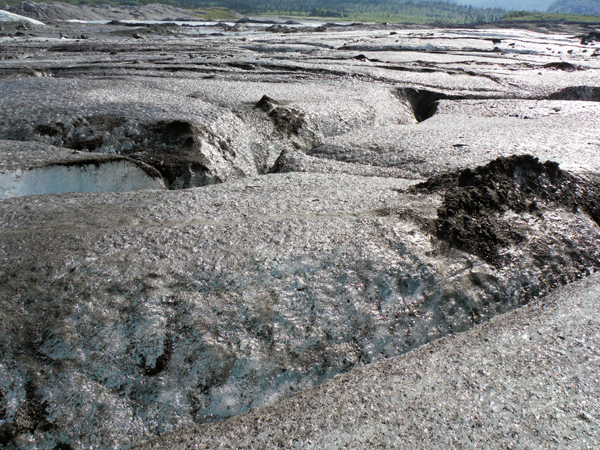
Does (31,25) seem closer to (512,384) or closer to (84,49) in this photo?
(84,49)

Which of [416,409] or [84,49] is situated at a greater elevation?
[84,49]

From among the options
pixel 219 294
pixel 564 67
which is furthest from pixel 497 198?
pixel 564 67

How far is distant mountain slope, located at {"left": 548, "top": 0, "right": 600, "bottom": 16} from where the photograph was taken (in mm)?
95500

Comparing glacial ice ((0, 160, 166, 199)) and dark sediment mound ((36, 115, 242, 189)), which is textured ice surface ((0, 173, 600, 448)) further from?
dark sediment mound ((36, 115, 242, 189))

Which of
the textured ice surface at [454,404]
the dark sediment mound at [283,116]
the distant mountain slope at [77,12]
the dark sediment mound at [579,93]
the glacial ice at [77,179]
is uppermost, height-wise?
the distant mountain slope at [77,12]

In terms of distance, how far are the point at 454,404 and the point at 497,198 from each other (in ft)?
2.41

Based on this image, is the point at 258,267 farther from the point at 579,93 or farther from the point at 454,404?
the point at 579,93

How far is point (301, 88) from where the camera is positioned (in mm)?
2941

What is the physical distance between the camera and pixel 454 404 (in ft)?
2.55

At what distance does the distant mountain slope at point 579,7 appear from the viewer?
3760 inches

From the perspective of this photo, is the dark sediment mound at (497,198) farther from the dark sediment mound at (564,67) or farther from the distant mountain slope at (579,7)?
the distant mountain slope at (579,7)

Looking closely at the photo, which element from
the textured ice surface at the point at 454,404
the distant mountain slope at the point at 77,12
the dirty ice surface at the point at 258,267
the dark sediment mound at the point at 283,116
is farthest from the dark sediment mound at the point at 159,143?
the distant mountain slope at the point at 77,12

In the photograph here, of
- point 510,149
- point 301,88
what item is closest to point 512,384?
point 510,149

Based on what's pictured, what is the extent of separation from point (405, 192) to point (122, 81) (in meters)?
2.19
